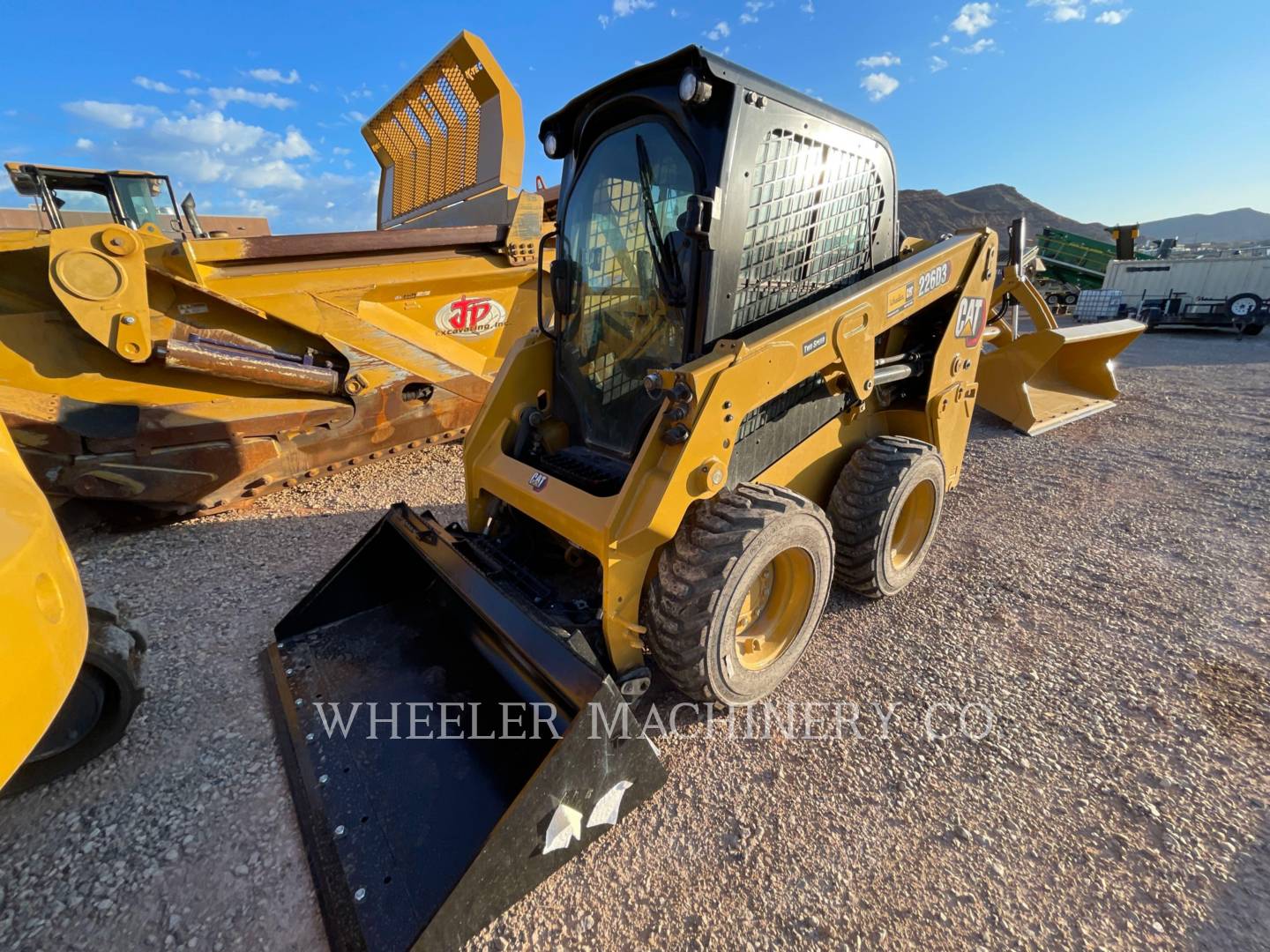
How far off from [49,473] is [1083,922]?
5181 mm

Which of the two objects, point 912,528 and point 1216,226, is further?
point 1216,226

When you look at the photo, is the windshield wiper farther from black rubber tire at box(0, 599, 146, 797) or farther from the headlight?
black rubber tire at box(0, 599, 146, 797)

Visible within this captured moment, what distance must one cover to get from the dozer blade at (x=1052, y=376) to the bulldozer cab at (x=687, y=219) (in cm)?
393

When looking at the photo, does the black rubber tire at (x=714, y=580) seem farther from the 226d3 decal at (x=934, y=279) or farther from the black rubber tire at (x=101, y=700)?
the black rubber tire at (x=101, y=700)

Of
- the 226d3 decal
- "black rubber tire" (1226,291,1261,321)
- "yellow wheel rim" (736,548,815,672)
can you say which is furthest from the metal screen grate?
"black rubber tire" (1226,291,1261,321)

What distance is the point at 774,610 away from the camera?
2.52 m

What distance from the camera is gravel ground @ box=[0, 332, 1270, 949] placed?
1646mm

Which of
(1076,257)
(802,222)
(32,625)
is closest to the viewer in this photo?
(32,625)

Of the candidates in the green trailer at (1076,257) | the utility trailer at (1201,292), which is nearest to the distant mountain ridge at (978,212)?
the green trailer at (1076,257)

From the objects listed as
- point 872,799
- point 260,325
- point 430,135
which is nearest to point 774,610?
point 872,799

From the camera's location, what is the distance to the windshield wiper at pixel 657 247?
85.6 inches

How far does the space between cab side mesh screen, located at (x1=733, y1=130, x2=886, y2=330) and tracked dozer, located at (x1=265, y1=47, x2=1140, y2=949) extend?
14mm

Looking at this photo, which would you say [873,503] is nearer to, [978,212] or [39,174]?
[39,174]

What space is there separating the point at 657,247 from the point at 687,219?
314 millimetres
